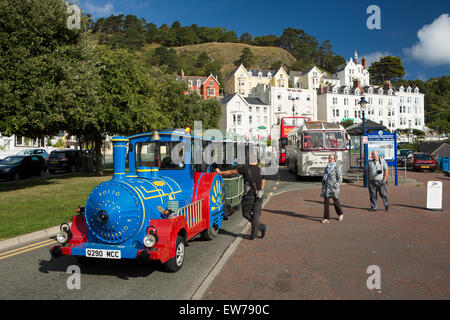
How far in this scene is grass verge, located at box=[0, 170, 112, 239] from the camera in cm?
867

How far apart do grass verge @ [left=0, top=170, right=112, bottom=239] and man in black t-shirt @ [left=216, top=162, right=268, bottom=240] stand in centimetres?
532

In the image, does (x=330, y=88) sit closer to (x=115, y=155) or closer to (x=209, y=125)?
(x=209, y=125)

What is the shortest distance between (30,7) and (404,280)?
1657 centimetres

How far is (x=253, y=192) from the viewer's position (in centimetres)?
752

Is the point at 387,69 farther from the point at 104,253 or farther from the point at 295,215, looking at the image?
the point at 104,253

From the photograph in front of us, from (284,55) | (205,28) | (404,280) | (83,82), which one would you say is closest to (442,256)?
(404,280)

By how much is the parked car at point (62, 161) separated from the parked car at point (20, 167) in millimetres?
1799

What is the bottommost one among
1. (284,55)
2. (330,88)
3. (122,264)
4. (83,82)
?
(122,264)

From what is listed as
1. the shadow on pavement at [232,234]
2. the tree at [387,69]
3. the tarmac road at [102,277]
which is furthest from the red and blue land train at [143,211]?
the tree at [387,69]

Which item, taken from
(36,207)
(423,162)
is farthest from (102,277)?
(423,162)

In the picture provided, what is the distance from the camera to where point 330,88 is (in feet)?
250

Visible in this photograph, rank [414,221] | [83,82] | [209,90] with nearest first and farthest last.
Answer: [414,221] < [83,82] < [209,90]

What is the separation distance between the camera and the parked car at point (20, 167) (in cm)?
2247

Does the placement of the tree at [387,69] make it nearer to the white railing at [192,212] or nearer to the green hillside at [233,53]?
the green hillside at [233,53]
